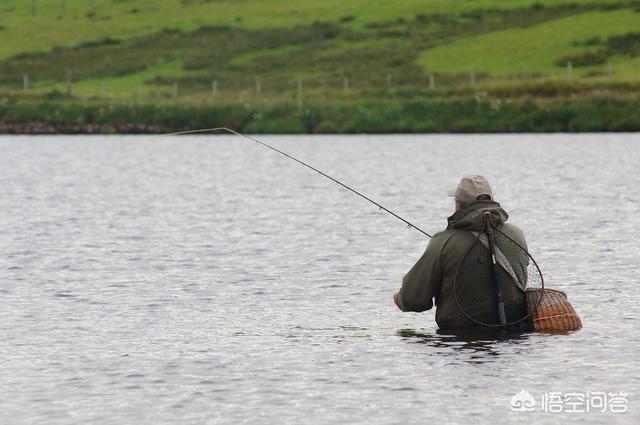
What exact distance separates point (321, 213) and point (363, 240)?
689 centimetres

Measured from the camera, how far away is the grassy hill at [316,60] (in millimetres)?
73250

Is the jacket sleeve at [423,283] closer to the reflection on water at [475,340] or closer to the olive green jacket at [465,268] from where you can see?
the olive green jacket at [465,268]

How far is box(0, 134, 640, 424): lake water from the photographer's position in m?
13.4

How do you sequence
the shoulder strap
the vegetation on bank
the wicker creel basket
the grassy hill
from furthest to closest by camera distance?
the grassy hill
the vegetation on bank
the wicker creel basket
the shoulder strap

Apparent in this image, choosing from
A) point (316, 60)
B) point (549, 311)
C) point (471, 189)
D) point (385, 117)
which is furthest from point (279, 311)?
point (316, 60)

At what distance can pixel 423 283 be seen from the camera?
50.7 feet

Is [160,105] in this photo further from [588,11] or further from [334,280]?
[334,280]

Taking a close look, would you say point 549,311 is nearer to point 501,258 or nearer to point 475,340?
point 475,340

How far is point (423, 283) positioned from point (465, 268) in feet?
1.47

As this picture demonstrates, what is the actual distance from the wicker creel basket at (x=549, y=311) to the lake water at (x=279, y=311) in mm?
171

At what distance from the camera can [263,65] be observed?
107 metres

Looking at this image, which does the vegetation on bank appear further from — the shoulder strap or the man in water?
the shoulder strap

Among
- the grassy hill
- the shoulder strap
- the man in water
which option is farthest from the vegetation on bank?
the shoulder strap

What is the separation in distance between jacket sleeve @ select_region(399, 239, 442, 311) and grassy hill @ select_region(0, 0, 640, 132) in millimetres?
54157
